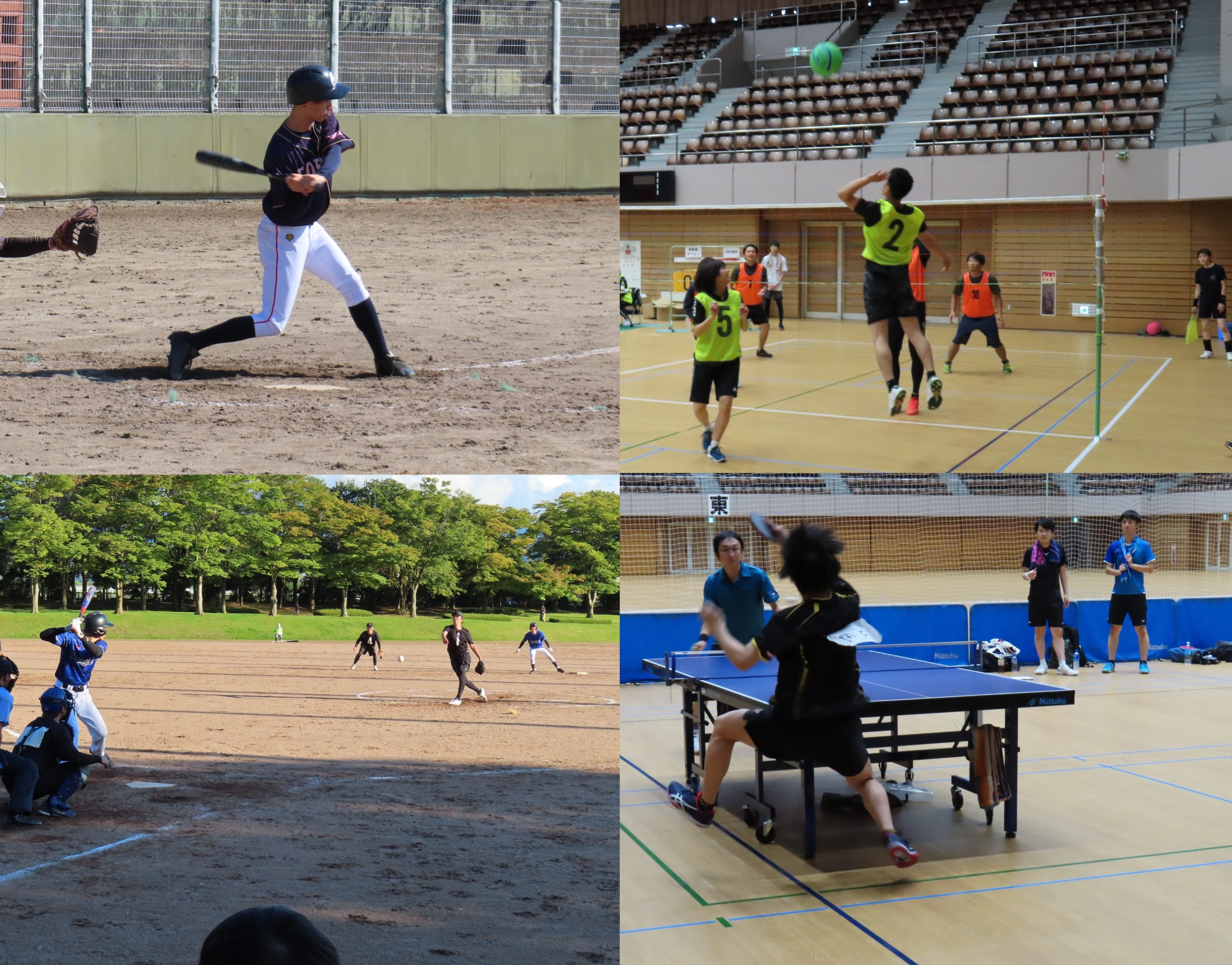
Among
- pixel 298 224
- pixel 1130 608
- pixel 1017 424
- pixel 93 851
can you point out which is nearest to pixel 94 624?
pixel 93 851

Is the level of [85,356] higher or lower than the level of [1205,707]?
higher

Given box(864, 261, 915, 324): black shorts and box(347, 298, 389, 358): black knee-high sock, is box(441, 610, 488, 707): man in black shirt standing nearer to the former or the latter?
box(347, 298, 389, 358): black knee-high sock

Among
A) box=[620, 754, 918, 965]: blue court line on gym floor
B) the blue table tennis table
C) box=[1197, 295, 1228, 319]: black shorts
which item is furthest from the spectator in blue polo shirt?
box=[1197, 295, 1228, 319]: black shorts

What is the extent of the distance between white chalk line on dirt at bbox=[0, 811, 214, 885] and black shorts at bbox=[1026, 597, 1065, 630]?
303 inches

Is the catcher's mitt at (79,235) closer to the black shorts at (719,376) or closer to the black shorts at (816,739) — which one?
the black shorts at (719,376)

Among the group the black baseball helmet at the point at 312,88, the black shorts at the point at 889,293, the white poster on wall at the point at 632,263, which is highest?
the white poster on wall at the point at 632,263

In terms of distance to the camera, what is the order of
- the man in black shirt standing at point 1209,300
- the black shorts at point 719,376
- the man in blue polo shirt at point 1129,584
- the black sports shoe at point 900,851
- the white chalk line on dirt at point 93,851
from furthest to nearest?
the man in black shirt standing at point 1209,300 → the man in blue polo shirt at point 1129,584 → the black shorts at point 719,376 → the white chalk line on dirt at point 93,851 → the black sports shoe at point 900,851

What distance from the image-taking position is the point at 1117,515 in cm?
1959

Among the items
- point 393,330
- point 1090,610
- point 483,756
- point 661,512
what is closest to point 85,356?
point 393,330

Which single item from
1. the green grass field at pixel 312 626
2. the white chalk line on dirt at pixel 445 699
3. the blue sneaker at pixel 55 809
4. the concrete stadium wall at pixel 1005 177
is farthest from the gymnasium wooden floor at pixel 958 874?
the concrete stadium wall at pixel 1005 177

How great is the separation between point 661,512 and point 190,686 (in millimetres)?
6992

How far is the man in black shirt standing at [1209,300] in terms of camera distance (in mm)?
13594

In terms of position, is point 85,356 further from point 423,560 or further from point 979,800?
point 979,800

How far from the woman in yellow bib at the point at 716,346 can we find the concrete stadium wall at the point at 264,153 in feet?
20.6
